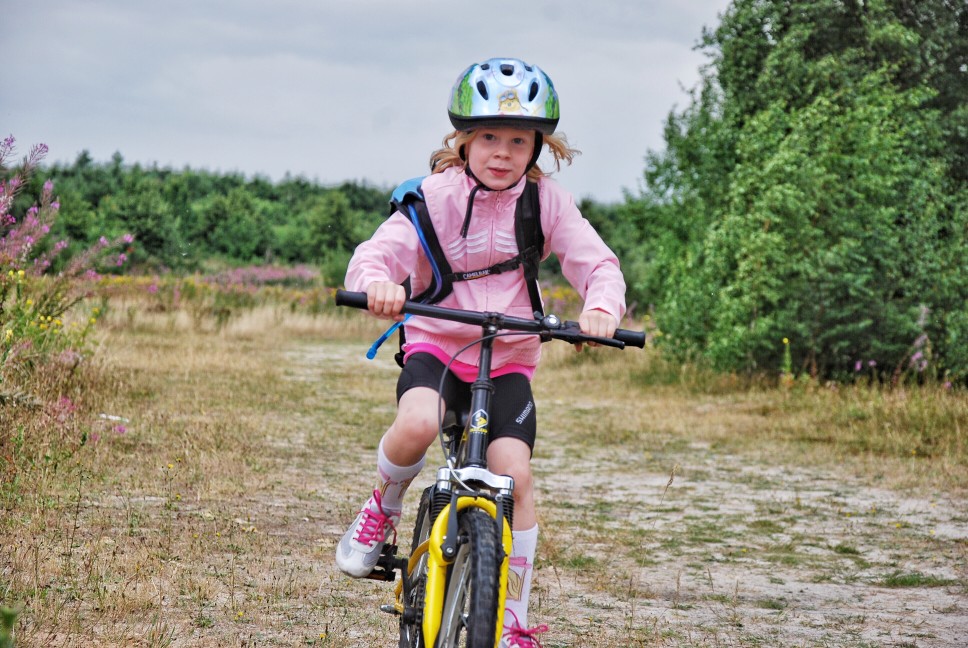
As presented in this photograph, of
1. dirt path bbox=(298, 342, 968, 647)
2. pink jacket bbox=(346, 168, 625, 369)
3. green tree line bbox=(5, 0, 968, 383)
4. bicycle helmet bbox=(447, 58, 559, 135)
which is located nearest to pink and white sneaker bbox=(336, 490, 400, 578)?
pink jacket bbox=(346, 168, 625, 369)

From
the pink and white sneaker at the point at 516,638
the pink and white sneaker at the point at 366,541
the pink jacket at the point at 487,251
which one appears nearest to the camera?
the pink and white sneaker at the point at 516,638

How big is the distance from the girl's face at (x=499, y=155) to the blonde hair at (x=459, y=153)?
10 cm

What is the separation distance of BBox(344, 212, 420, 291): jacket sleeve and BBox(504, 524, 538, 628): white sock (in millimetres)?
868

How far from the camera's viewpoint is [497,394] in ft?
10.8

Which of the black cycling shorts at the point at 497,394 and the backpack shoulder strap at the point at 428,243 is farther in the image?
the backpack shoulder strap at the point at 428,243

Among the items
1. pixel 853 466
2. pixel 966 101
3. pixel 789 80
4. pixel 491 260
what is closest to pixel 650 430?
pixel 853 466

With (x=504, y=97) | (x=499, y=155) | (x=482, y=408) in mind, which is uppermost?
(x=504, y=97)

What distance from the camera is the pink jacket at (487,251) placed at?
3.38 metres

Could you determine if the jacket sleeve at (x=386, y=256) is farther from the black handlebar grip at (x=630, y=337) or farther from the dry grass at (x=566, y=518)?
the dry grass at (x=566, y=518)

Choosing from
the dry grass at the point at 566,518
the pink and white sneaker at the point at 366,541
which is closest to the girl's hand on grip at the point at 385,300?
the pink and white sneaker at the point at 366,541

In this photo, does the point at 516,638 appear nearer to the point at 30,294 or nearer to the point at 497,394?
the point at 497,394

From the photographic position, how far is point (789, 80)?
1830 centimetres

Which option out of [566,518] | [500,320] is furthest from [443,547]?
[566,518]

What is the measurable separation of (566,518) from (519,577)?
141 inches
